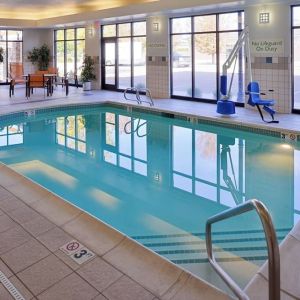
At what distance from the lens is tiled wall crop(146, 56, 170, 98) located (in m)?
11.1

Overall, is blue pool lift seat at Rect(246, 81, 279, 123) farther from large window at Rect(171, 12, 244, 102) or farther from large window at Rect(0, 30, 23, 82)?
large window at Rect(0, 30, 23, 82)

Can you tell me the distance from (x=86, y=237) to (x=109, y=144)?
Result: 4.10m

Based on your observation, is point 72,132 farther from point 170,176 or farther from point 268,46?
point 268,46

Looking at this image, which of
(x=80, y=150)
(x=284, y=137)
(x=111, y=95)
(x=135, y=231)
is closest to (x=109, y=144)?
(x=80, y=150)

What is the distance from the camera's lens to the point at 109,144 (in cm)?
690

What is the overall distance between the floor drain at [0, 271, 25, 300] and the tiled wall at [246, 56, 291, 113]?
7297 mm

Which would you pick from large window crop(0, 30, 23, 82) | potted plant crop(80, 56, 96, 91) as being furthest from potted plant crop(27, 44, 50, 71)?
potted plant crop(80, 56, 96, 91)

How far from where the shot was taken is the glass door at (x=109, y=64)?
1334 cm

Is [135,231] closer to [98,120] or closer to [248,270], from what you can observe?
[248,270]

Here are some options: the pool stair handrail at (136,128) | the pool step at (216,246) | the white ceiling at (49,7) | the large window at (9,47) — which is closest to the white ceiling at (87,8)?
the white ceiling at (49,7)

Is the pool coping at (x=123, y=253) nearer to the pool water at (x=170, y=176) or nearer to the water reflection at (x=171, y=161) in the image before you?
the pool water at (x=170, y=176)

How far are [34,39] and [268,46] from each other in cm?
1096

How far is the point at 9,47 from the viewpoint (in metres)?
16.1

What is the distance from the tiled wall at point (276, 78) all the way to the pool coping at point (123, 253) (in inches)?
241
